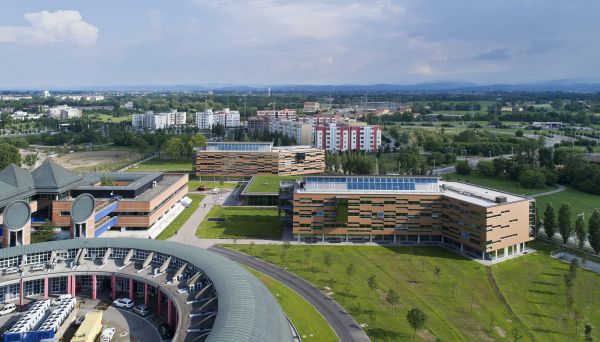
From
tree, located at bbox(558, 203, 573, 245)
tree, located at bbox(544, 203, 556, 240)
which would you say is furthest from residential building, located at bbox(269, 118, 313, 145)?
tree, located at bbox(558, 203, 573, 245)

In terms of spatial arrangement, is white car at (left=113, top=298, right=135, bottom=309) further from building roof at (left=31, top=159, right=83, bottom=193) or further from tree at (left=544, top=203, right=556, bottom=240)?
tree at (left=544, top=203, right=556, bottom=240)

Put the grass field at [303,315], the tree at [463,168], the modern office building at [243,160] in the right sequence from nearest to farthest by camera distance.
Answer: the grass field at [303,315] → the modern office building at [243,160] → the tree at [463,168]

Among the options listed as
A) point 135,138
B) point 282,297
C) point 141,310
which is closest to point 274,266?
point 282,297

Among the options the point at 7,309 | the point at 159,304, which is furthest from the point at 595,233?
the point at 7,309

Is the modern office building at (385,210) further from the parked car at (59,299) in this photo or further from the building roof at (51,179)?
the building roof at (51,179)

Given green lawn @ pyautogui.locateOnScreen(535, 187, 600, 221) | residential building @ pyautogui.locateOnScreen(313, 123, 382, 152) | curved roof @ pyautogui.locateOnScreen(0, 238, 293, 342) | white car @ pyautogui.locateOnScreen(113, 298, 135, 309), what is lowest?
white car @ pyautogui.locateOnScreen(113, 298, 135, 309)

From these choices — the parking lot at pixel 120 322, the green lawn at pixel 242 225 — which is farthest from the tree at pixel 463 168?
the parking lot at pixel 120 322

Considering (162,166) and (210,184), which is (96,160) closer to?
(162,166)
